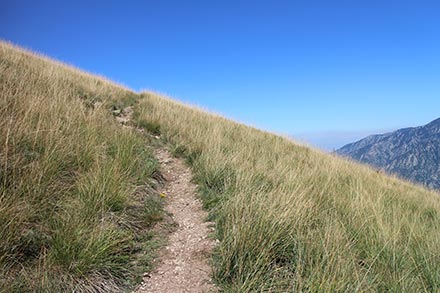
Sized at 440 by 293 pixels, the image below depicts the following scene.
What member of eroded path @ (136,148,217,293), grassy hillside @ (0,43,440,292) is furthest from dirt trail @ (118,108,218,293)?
grassy hillside @ (0,43,440,292)

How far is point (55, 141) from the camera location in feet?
14.5

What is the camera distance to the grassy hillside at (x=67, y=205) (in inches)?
108

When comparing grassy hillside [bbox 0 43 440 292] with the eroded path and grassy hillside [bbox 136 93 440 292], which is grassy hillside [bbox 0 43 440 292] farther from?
the eroded path

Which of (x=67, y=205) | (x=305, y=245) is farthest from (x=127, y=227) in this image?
(x=305, y=245)

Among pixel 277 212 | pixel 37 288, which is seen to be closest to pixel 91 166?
pixel 37 288

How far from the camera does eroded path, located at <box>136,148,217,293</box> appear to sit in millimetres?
3250

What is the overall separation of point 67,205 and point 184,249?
1.45 metres

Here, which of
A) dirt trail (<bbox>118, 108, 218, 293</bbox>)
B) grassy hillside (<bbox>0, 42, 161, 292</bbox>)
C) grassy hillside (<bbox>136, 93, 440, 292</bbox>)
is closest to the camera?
grassy hillside (<bbox>0, 42, 161, 292</bbox>)

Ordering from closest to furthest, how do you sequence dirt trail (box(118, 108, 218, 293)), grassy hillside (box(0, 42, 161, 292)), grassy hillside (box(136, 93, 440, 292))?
grassy hillside (box(0, 42, 161, 292)) → grassy hillside (box(136, 93, 440, 292)) → dirt trail (box(118, 108, 218, 293))

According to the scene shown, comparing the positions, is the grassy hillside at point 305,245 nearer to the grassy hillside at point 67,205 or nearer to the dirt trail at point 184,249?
the dirt trail at point 184,249

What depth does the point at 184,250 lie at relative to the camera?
386 cm

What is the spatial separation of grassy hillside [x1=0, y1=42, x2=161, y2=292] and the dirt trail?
0.24 metres

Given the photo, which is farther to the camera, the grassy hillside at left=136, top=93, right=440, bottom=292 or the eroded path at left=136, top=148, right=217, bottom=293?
the eroded path at left=136, top=148, right=217, bottom=293

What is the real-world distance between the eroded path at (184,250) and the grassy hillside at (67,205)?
0.24 metres
